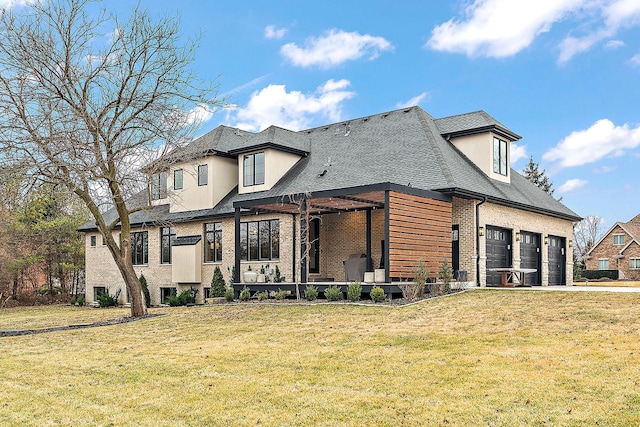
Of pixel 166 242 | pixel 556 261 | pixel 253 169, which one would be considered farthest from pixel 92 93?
pixel 556 261

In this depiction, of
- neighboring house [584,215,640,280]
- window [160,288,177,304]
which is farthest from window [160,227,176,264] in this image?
neighboring house [584,215,640,280]

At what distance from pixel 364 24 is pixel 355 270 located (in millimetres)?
8597

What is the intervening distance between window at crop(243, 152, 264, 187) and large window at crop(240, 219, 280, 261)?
1818 millimetres

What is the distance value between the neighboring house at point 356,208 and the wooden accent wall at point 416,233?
0.03 m

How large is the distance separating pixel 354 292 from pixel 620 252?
39.8 meters

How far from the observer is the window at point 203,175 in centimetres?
2756

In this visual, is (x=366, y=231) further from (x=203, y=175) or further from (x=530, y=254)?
(x=203, y=175)

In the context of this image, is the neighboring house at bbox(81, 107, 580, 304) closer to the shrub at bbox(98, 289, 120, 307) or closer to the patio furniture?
the patio furniture

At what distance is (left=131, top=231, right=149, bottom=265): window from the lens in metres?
30.5

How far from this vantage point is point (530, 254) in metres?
25.0

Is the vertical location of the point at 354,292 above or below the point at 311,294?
above

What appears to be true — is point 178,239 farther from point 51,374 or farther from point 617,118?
point 617,118

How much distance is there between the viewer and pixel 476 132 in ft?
79.4

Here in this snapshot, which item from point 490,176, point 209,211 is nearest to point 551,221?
point 490,176
